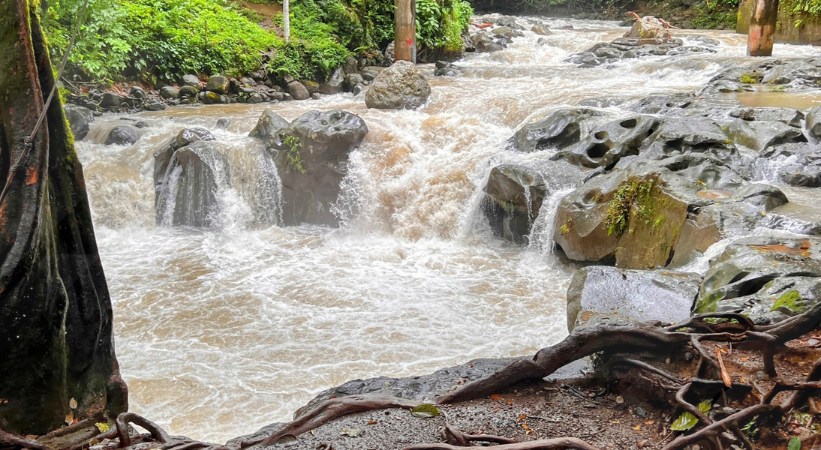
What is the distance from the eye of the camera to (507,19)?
75.7 ft

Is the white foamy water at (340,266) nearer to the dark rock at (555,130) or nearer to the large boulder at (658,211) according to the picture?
the dark rock at (555,130)

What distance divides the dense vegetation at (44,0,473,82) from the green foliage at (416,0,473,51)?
0.03 metres

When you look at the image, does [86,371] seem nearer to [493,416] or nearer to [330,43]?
[493,416]

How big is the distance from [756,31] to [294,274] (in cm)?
1055

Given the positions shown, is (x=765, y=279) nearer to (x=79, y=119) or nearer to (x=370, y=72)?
(x=79, y=119)

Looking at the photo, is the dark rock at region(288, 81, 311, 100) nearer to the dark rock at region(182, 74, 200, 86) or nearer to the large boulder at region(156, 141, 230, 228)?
the dark rock at region(182, 74, 200, 86)

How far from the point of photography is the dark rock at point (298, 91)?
1551 cm

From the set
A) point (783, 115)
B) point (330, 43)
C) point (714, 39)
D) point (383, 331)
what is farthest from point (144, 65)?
point (714, 39)

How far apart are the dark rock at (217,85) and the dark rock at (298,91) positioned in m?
1.46

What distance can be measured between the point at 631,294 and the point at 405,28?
12.6 meters

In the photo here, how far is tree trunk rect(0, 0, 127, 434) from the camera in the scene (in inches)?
125

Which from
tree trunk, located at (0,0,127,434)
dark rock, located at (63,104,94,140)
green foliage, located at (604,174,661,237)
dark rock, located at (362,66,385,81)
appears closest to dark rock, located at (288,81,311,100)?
dark rock, located at (362,66,385,81)

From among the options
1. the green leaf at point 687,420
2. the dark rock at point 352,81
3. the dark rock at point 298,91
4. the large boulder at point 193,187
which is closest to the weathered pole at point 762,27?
the dark rock at point 352,81

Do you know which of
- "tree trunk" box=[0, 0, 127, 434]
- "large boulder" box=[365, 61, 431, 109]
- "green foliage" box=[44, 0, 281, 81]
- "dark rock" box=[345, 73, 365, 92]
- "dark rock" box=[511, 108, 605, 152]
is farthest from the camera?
"dark rock" box=[345, 73, 365, 92]
